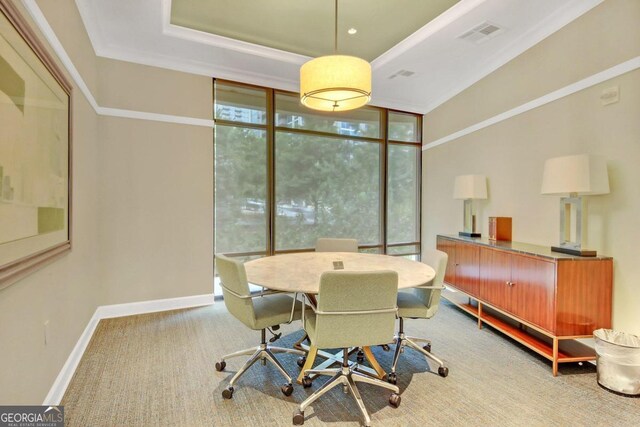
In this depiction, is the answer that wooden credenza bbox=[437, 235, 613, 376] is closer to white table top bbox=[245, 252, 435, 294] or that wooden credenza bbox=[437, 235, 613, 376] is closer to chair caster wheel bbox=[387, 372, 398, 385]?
white table top bbox=[245, 252, 435, 294]

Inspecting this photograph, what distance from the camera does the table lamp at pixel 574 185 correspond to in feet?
8.30

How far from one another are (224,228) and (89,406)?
99.1 inches

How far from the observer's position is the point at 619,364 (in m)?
2.29

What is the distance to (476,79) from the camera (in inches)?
170

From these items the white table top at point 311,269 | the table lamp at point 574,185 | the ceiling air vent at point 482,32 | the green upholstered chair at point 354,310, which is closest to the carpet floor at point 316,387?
the green upholstered chair at point 354,310

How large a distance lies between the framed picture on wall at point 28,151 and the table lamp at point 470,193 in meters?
4.10

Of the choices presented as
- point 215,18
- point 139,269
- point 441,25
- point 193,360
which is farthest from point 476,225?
point 139,269

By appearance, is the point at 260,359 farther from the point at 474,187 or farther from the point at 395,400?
the point at 474,187

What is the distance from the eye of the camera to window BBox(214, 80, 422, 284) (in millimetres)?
4406

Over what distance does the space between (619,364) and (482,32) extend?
3.20 m

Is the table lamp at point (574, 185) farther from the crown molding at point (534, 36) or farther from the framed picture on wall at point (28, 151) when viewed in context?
the framed picture on wall at point (28, 151)

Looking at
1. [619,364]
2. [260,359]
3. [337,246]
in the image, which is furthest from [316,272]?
[619,364]

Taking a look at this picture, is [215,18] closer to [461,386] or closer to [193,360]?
[193,360]

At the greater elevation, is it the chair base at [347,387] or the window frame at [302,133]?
the window frame at [302,133]
